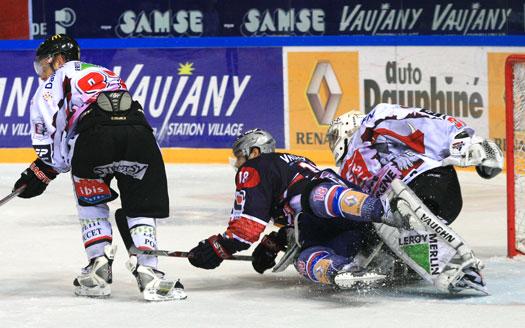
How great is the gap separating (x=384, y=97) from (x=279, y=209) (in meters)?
4.66

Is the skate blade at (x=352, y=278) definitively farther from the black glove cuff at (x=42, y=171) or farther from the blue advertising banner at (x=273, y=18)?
the blue advertising banner at (x=273, y=18)

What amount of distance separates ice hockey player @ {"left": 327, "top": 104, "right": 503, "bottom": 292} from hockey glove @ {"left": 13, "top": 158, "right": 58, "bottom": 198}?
1244 mm

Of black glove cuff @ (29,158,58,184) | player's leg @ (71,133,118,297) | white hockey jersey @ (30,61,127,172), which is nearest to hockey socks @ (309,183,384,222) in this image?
player's leg @ (71,133,118,297)

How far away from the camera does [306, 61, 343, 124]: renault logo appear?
10383 millimetres

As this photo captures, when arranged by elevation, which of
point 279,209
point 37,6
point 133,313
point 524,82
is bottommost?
point 133,313

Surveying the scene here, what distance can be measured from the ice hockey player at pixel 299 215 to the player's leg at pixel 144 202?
19 cm

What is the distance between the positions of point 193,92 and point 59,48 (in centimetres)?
475

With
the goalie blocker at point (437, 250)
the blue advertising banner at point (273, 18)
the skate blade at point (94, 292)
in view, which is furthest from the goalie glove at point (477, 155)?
the blue advertising banner at point (273, 18)

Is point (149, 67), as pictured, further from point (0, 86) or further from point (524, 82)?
point (524, 82)

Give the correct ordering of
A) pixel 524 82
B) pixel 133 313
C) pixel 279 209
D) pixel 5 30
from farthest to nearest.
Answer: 1. pixel 5 30
2. pixel 524 82
3. pixel 279 209
4. pixel 133 313

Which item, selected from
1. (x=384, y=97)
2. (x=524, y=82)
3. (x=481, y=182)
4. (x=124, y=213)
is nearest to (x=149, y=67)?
(x=384, y=97)

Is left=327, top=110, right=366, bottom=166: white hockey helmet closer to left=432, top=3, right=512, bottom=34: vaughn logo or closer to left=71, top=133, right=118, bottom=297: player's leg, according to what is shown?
left=71, top=133, right=118, bottom=297: player's leg

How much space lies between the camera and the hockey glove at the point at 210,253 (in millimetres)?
5590

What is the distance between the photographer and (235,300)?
5.59 meters
